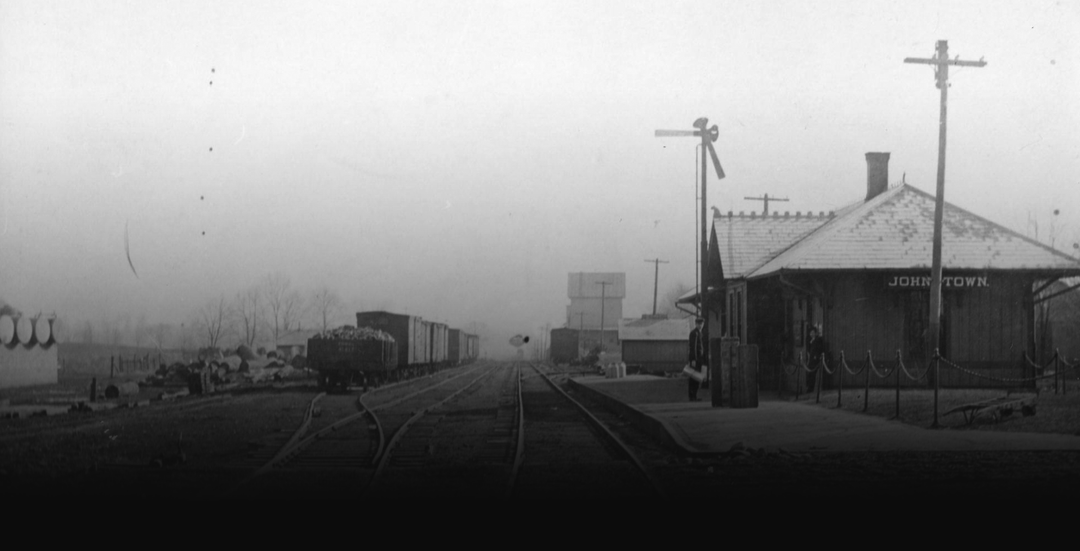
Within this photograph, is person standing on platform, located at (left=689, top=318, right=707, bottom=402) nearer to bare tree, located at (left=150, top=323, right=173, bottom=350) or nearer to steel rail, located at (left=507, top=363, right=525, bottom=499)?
steel rail, located at (left=507, top=363, right=525, bottom=499)

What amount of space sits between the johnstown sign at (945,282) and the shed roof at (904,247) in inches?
10.0

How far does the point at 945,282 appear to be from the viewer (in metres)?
22.2

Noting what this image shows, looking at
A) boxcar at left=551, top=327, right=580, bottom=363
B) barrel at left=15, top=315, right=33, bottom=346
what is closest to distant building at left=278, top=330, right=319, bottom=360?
boxcar at left=551, top=327, right=580, bottom=363

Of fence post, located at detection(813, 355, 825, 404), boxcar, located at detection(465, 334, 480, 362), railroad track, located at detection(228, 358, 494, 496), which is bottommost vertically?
boxcar, located at detection(465, 334, 480, 362)

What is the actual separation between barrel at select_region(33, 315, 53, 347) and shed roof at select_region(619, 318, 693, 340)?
29163 mm

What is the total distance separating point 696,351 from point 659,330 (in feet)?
109

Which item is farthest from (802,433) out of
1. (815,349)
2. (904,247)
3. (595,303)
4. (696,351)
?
(595,303)

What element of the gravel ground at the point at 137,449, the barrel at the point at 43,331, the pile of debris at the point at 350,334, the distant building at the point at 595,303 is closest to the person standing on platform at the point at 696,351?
the gravel ground at the point at 137,449

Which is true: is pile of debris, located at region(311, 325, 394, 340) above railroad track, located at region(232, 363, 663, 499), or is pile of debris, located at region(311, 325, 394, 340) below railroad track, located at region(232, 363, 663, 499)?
above

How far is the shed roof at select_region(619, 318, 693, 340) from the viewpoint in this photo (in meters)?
56.1

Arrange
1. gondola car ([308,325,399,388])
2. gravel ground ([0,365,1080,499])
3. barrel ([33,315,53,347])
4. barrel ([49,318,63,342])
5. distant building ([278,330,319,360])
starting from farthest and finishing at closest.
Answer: distant building ([278,330,319,360]), barrel ([49,318,63,342]), barrel ([33,315,53,347]), gondola car ([308,325,399,388]), gravel ground ([0,365,1080,499])

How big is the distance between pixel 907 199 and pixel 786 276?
5853 millimetres

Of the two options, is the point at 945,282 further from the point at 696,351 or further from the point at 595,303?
the point at 595,303

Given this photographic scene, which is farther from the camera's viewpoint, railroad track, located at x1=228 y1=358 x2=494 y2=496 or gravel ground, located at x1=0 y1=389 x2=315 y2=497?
gravel ground, located at x1=0 y1=389 x2=315 y2=497
